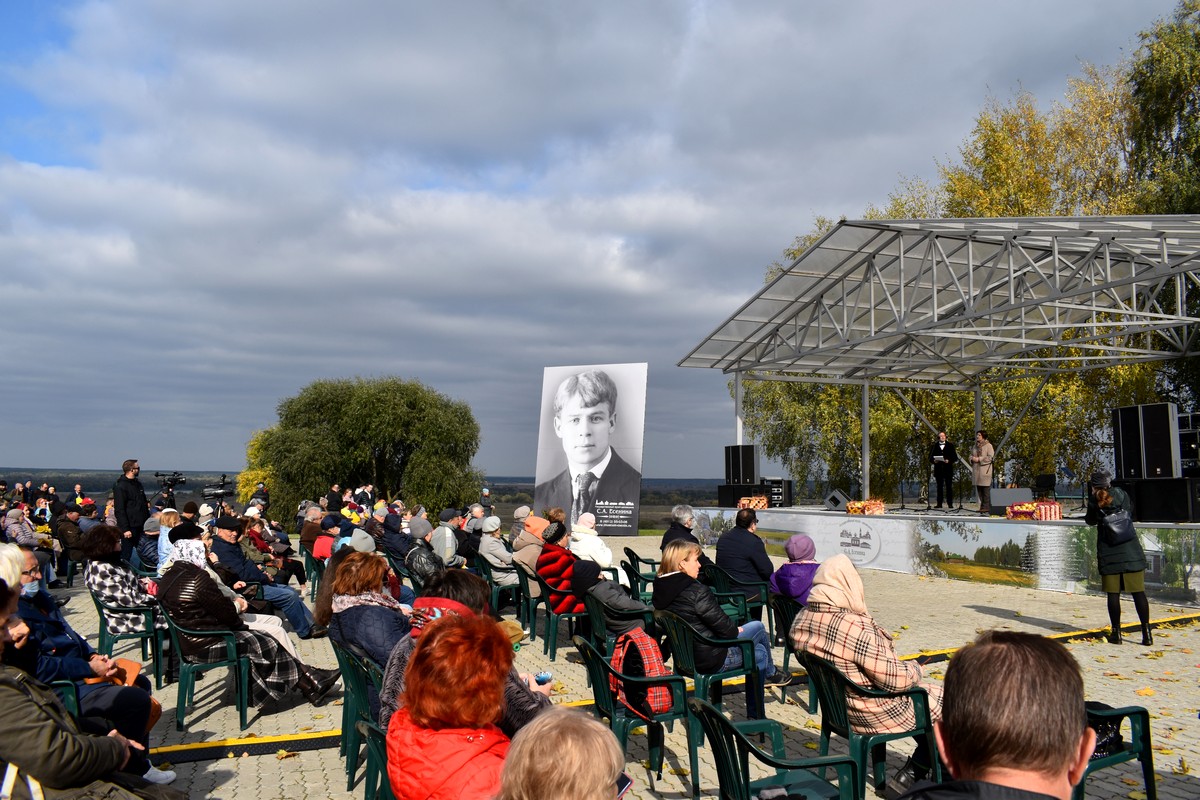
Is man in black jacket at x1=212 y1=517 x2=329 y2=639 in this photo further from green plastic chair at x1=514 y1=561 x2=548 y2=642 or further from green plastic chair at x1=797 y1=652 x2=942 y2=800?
green plastic chair at x1=797 y1=652 x2=942 y2=800

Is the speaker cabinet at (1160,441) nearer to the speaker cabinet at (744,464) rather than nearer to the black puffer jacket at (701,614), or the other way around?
the speaker cabinet at (744,464)

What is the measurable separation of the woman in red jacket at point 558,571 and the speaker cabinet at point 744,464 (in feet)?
38.3

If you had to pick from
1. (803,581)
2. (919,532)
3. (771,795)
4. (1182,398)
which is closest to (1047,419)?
(1182,398)

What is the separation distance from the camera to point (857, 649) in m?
3.82

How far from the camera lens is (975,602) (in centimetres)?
1055

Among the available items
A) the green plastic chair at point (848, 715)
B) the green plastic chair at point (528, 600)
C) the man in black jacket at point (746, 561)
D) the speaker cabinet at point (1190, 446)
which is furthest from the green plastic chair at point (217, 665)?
the speaker cabinet at point (1190, 446)

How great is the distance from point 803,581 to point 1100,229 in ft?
24.3

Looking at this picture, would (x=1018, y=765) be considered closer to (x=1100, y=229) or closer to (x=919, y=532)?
(x=1100, y=229)

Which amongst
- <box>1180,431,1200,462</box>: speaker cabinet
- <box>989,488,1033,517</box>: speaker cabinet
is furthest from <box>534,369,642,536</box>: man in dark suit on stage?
<box>1180,431,1200,462</box>: speaker cabinet

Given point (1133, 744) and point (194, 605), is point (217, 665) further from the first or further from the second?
point (1133, 744)

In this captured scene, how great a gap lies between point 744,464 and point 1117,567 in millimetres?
11135

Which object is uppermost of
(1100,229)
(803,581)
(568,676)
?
(1100,229)

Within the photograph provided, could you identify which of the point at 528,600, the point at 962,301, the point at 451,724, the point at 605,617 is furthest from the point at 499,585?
the point at 962,301

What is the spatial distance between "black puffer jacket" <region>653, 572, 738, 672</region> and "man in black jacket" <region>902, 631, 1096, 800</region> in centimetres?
327
